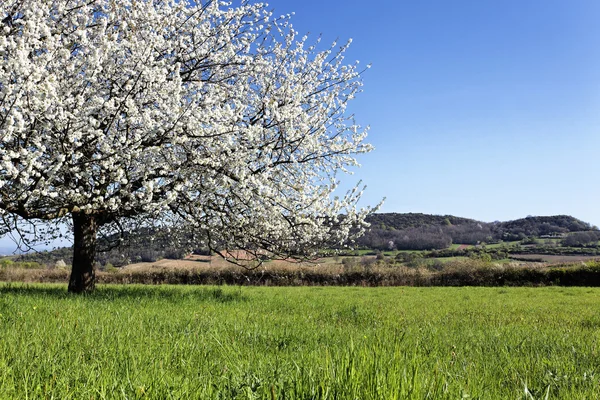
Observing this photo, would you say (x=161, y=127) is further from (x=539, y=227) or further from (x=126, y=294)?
(x=539, y=227)

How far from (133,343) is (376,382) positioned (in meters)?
3.44

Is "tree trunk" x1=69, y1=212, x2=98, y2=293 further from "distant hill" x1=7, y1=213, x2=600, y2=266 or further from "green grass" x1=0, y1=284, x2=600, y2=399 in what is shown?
"distant hill" x1=7, y1=213, x2=600, y2=266

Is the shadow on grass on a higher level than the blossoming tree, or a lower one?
lower

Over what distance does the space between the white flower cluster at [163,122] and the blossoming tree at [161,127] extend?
50 mm

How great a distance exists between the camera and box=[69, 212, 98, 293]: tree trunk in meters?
13.0

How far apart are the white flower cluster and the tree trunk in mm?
748

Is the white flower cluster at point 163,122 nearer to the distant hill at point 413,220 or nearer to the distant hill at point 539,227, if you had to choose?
the distant hill at point 413,220

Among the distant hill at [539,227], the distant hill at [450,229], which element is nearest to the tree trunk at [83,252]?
the distant hill at [450,229]

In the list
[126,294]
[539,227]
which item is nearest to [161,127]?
[126,294]

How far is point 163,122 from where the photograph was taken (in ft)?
30.2

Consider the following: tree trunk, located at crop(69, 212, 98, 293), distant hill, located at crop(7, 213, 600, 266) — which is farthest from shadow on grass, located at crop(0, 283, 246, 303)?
distant hill, located at crop(7, 213, 600, 266)

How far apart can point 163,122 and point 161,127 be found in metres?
0.50

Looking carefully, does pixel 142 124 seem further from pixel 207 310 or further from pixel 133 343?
pixel 133 343

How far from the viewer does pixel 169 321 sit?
22.6 feet
